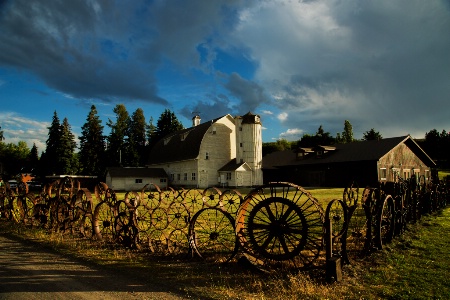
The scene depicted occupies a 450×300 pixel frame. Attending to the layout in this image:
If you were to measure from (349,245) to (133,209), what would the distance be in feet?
17.4

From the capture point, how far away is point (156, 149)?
52.4 metres

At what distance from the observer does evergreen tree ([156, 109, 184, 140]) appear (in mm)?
65625

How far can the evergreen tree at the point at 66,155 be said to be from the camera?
54.4m

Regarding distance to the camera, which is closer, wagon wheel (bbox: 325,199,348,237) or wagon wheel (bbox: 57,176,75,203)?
wagon wheel (bbox: 325,199,348,237)

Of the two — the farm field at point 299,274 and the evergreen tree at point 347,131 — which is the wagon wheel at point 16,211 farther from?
the evergreen tree at point 347,131

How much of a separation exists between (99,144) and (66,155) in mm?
6284

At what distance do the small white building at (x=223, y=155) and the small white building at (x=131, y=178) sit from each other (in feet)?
10.5

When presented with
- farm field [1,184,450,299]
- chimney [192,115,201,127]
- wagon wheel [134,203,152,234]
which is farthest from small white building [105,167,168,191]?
farm field [1,184,450,299]

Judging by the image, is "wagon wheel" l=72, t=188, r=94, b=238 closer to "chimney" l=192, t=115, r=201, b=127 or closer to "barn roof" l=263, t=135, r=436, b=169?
"barn roof" l=263, t=135, r=436, b=169

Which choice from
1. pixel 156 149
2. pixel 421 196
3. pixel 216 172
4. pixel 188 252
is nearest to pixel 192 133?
pixel 216 172

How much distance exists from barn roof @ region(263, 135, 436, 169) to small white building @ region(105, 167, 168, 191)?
15.0 m

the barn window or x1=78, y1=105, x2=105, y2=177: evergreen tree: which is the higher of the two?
x1=78, y1=105, x2=105, y2=177: evergreen tree

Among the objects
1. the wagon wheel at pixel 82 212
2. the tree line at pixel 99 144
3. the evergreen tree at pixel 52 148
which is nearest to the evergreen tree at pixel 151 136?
the tree line at pixel 99 144

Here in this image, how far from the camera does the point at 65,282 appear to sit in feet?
18.2
